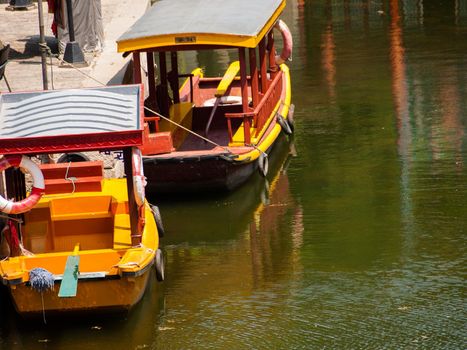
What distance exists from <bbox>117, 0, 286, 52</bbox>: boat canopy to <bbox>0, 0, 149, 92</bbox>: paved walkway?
129 inches

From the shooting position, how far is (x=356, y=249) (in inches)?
599

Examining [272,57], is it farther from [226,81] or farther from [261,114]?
[261,114]

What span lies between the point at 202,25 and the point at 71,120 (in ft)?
16.9

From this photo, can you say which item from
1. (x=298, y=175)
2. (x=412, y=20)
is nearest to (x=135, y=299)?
(x=298, y=175)

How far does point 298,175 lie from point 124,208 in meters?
5.23

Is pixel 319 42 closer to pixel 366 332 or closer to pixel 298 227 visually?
pixel 298 227

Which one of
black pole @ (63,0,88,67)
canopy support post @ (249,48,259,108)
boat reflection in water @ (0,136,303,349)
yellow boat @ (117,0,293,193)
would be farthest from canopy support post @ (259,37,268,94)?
black pole @ (63,0,88,67)

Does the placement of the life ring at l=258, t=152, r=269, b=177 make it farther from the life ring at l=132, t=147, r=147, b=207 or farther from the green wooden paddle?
the green wooden paddle

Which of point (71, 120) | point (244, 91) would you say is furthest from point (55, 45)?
point (71, 120)

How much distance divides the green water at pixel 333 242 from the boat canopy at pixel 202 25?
2382 millimetres

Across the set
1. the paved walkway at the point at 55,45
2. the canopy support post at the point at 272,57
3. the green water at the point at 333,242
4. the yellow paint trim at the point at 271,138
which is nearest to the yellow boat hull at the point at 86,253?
the green water at the point at 333,242

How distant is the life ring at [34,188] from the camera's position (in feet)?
41.9

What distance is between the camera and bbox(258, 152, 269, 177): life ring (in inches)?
709

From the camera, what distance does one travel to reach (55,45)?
25562 millimetres
